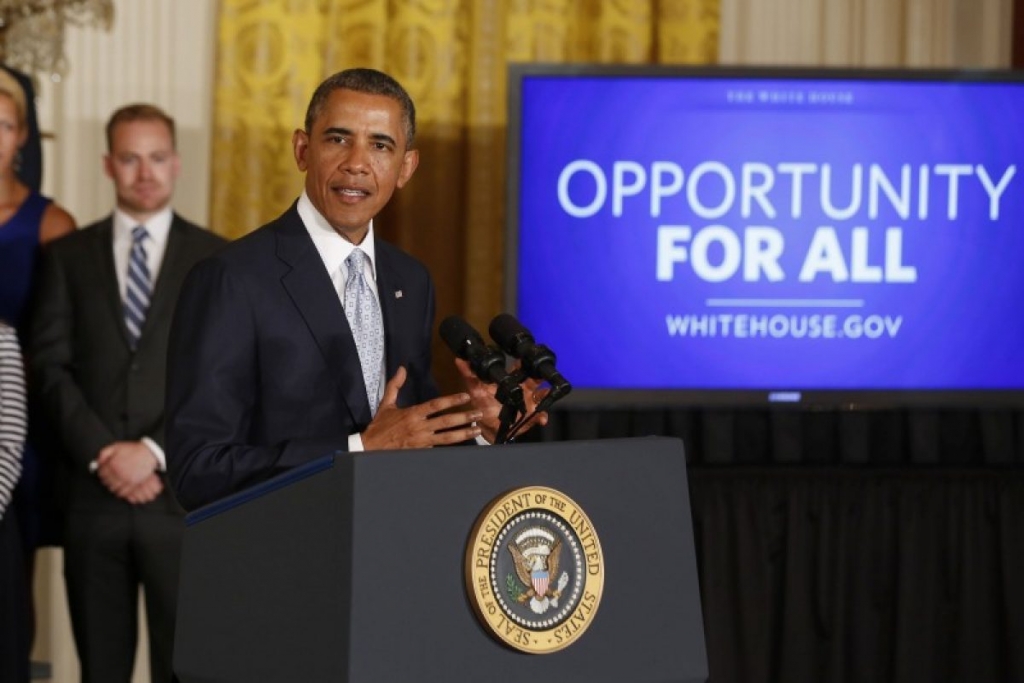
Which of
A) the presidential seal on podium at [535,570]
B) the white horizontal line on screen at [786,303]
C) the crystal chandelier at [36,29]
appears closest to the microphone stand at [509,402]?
the presidential seal on podium at [535,570]

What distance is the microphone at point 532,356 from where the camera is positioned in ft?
6.14

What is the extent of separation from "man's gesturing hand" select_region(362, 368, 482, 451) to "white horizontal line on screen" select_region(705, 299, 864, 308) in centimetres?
248

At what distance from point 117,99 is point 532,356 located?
3233 mm

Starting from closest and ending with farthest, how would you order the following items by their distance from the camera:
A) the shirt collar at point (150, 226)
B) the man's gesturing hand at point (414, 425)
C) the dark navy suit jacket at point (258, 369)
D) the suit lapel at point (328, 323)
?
the man's gesturing hand at point (414, 425) → the dark navy suit jacket at point (258, 369) → the suit lapel at point (328, 323) → the shirt collar at point (150, 226)

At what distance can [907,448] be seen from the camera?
440cm

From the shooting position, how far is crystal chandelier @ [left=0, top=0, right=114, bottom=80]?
4086mm

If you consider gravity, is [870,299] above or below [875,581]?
above

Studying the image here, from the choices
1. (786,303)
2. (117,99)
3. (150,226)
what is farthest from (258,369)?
(117,99)

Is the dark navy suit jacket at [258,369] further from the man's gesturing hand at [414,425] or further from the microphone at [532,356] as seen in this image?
the microphone at [532,356]

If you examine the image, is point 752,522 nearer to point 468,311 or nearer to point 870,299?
point 870,299

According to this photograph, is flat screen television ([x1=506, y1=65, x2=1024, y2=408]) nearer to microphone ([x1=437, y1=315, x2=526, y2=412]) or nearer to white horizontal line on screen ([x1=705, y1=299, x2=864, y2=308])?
white horizontal line on screen ([x1=705, y1=299, x2=864, y2=308])

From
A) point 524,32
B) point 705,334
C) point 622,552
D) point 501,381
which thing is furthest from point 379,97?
point 524,32

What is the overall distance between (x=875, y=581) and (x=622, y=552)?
2669mm

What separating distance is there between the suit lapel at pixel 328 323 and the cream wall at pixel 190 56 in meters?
2.77
